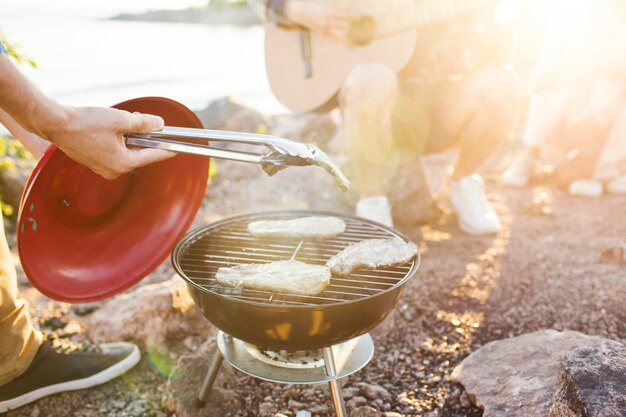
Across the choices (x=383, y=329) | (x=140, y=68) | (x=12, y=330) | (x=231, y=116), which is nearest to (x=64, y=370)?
(x=12, y=330)

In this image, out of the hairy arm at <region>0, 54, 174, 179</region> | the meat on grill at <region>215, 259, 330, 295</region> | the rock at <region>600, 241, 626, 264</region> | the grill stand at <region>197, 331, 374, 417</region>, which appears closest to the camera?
the hairy arm at <region>0, 54, 174, 179</region>

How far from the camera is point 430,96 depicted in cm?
383

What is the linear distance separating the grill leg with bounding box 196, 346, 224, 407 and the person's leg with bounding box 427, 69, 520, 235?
2.49 metres

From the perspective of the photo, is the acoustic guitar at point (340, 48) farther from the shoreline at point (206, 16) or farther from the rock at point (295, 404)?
the shoreline at point (206, 16)

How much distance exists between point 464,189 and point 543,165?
2.28 m

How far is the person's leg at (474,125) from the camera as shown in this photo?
3678 millimetres

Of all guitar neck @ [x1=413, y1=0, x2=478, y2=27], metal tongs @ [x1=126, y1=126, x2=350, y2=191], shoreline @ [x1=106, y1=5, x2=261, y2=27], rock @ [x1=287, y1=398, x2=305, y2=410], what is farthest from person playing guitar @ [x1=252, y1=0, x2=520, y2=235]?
shoreline @ [x1=106, y1=5, x2=261, y2=27]

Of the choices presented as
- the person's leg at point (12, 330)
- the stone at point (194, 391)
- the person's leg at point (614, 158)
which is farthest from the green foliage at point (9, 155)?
the person's leg at point (614, 158)

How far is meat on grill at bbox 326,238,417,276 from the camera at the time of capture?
1861 mm

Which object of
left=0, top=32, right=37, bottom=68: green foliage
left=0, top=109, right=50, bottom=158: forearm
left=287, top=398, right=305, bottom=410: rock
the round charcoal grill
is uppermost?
left=0, top=32, right=37, bottom=68: green foliage

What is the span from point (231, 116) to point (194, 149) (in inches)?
177

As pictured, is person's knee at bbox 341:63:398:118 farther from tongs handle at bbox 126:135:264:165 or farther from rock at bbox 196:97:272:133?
rock at bbox 196:97:272:133

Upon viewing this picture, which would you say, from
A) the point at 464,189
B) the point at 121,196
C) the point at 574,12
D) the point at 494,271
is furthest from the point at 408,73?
the point at 121,196

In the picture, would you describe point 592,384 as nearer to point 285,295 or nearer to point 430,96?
point 285,295
